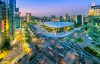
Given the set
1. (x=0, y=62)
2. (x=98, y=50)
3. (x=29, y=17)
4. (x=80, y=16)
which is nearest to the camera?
(x=0, y=62)

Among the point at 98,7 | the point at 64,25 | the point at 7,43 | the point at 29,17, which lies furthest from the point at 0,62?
the point at 29,17

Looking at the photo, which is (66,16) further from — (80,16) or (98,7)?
(98,7)

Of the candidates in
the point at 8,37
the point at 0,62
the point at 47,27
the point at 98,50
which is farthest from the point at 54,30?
the point at 0,62

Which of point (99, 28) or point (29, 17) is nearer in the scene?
point (99, 28)

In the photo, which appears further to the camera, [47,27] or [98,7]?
[47,27]

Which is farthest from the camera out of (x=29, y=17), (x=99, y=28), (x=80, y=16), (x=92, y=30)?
(x=29, y=17)

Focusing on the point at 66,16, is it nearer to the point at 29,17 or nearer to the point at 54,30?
the point at 29,17

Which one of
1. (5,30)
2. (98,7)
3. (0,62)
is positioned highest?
(98,7)

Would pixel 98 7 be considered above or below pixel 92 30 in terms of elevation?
above

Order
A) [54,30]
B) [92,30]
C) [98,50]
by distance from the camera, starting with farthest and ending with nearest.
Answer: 1. [54,30]
2. [92,30]
3. [98,50]
